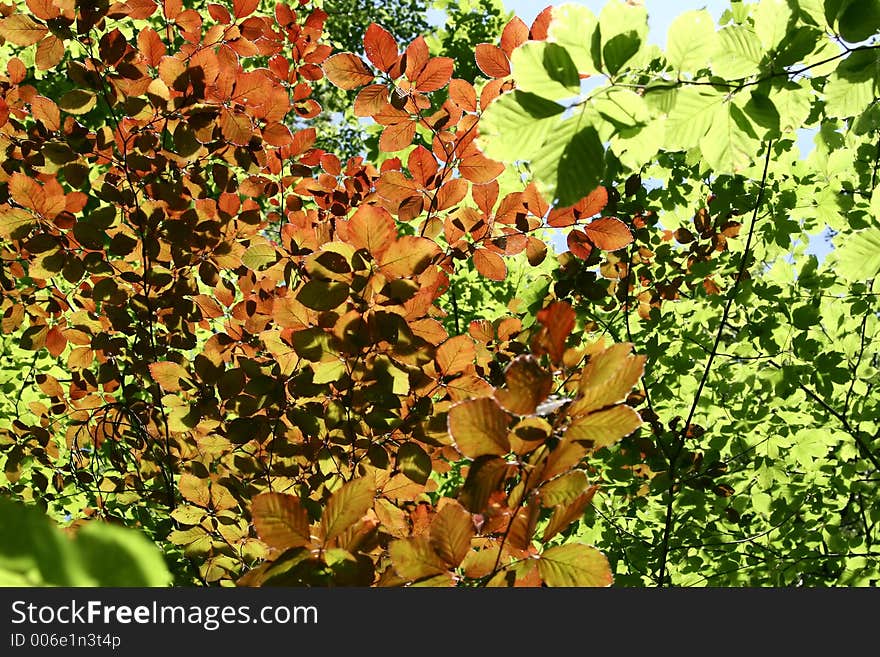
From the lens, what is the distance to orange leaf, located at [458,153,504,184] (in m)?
1.82

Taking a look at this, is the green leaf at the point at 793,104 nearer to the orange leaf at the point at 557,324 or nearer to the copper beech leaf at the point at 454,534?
the orange leaf at the point at 557,324

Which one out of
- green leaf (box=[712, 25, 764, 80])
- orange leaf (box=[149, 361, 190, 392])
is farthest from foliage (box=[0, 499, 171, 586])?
orange leaf (box=[149, 361, 190, 392])

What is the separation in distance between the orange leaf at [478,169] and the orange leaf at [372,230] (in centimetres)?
46

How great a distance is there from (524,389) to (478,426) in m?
0.08

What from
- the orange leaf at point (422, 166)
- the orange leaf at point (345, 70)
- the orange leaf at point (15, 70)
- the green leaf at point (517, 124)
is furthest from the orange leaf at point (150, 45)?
the green leaf at point (517, 124)

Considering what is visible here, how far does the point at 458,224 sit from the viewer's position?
82.7 inches

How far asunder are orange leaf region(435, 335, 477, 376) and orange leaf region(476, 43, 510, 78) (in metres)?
0.71

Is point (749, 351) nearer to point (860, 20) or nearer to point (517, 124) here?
point (860, 20)

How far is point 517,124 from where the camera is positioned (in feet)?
2.89

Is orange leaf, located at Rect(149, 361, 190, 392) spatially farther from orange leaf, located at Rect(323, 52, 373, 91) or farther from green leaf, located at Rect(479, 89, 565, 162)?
green leaf, located at Rect(479, 89, 565, 162)

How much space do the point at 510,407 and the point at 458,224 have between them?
4.40ft

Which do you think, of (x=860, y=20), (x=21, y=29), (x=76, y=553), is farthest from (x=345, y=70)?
(x=76, y=553)

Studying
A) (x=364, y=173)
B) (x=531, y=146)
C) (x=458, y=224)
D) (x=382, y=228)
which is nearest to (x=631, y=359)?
(x=531, y=146)

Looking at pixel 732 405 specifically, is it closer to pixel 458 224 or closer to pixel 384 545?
pixel 458 224
